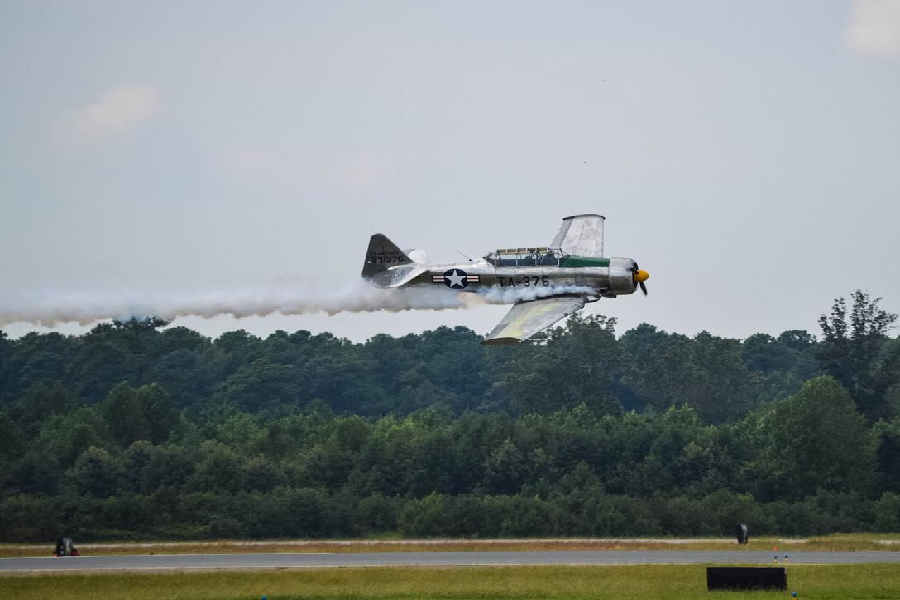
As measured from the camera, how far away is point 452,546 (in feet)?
214

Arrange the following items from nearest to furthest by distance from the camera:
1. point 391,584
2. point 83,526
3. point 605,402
A: 1. point 391,584
2. point 83,526
3. point 605,402

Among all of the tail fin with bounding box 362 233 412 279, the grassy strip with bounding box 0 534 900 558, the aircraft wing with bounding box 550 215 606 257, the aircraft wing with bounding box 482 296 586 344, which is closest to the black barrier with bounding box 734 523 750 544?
the grassy strip with bounding box 0 534 900 558

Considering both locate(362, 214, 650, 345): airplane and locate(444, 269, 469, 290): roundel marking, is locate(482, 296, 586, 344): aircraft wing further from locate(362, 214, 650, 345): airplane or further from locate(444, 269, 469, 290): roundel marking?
locate(444, 269, 469, 290): roundel marking

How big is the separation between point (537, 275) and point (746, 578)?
1445cm

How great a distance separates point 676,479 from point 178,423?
35080 mm

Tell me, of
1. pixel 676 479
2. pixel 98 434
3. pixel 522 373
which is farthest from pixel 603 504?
pixel 522 373

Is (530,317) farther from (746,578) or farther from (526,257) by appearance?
(746,578)

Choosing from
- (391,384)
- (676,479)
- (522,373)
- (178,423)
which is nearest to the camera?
(676,479)

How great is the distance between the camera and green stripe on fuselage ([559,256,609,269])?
54.8 m

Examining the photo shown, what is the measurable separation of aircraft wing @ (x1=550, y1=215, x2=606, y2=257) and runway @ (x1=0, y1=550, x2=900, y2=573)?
11851 millimetres

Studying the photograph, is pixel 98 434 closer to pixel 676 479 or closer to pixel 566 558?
pixel 676 479

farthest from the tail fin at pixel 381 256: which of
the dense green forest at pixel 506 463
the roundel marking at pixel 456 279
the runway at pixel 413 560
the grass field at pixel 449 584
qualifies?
the dense green forest at pixel 506 463

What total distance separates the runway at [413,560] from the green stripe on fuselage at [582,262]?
1100cm

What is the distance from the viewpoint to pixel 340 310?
61.0 m
